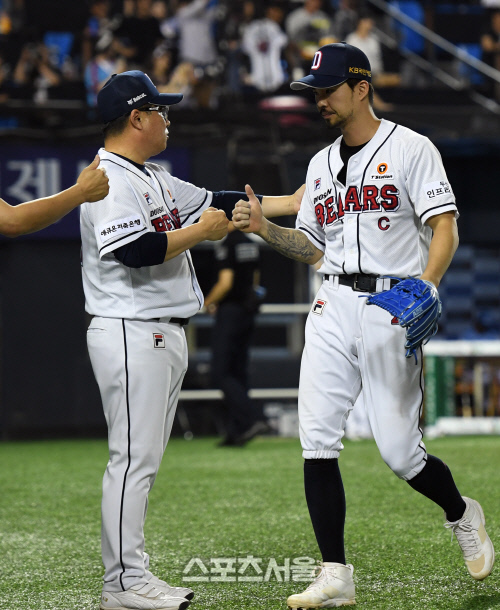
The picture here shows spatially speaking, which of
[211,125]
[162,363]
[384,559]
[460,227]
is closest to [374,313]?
[162,363]

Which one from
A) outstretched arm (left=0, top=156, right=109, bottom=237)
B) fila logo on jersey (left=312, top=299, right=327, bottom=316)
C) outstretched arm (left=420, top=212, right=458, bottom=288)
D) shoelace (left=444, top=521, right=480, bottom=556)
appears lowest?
shoelace (left=444, top=521, right=480, bottom=556)

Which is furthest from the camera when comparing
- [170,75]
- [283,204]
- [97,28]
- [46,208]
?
[97,28]

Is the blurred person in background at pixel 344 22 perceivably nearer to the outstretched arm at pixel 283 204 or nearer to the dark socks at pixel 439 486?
the outstretched arm at pixel 283 204

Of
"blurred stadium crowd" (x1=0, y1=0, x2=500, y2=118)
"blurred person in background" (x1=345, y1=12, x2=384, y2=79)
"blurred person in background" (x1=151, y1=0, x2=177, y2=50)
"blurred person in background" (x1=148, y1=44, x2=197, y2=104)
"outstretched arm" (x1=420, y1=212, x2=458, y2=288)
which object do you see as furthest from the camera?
"blurred person in background" (x1=345, y1=12, x2=384, y2=79)

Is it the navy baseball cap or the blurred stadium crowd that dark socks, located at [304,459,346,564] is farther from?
the blurred stadium crowd

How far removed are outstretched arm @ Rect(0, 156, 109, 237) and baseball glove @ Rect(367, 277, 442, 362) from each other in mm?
1106

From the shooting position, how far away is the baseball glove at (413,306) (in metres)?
3.38

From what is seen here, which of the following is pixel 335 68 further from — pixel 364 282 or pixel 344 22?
pixel 344 22

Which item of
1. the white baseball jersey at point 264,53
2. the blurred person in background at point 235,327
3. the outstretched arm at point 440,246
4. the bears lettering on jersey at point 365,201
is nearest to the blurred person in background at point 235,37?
the white baseball jersey at point 264,53

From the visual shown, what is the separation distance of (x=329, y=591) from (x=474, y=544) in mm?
659

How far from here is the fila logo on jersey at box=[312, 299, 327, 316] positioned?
376 cm

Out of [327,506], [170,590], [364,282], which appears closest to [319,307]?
[364,282]

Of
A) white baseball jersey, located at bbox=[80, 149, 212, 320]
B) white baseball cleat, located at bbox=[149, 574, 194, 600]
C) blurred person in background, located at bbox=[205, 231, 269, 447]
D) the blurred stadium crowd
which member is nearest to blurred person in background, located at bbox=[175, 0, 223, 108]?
the blurred stadium crowd

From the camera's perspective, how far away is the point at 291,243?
399 cm
